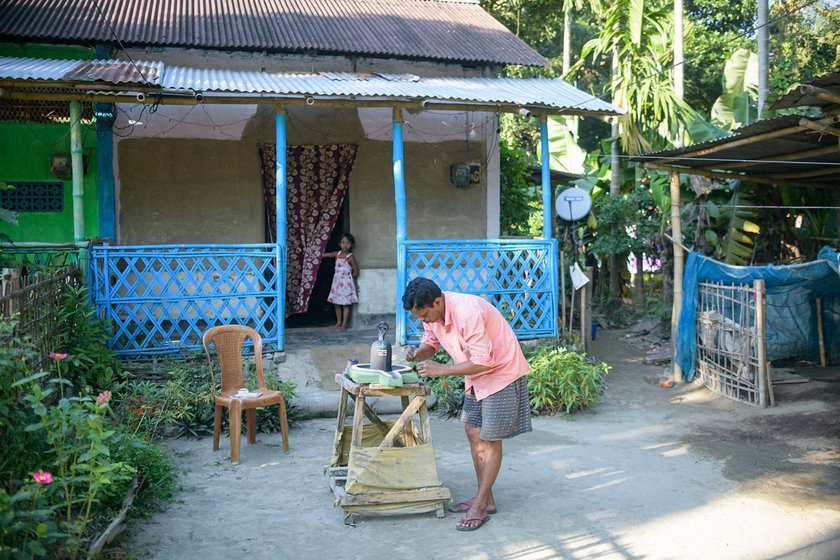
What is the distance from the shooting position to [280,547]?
4676 millimetres

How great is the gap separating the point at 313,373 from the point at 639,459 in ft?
11.9

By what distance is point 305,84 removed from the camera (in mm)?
8703

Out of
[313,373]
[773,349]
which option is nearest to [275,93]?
[313,373]

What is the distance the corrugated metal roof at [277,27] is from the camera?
930 cm

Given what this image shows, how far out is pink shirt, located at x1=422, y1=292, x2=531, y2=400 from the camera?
187 inches

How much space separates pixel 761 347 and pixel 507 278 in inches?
112

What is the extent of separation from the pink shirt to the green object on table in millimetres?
360

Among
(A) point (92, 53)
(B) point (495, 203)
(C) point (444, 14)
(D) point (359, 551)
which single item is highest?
(C) point (444, 14)

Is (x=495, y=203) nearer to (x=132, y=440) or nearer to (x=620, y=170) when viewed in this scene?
(x=620, y=170)

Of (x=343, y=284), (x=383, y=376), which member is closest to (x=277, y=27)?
(x=343, y=284)

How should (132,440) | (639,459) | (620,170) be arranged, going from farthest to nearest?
1. (620,170)
2. (639,459)
3. (132,440)

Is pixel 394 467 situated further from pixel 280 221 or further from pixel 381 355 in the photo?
pixel 280 221

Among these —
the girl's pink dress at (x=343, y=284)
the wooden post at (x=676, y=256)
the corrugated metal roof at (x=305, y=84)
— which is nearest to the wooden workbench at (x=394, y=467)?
the corrugated metal roof at (x=305, y=84)

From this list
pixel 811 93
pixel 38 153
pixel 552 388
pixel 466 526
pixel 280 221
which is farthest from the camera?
pixel 38 153
